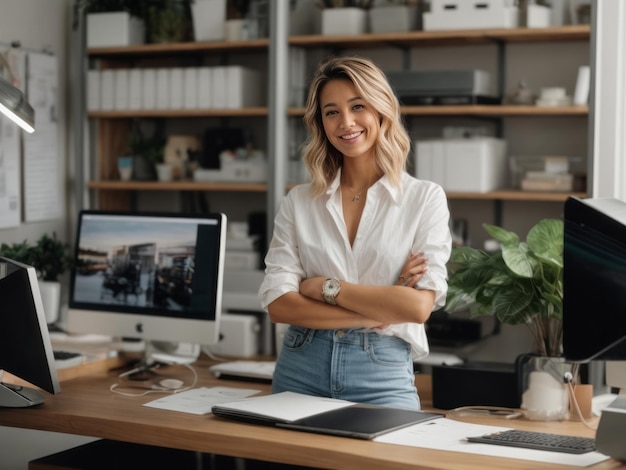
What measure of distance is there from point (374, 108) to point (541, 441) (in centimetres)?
90

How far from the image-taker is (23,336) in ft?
7.68

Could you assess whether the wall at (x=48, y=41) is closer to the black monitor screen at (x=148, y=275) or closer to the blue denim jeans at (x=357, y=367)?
the black monitor screen at (x=148, y=275)

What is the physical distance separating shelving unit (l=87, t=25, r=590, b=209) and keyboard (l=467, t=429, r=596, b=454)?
210 centimetres

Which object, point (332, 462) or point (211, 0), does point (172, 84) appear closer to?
point (211, 0)

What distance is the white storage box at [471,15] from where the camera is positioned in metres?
4.04

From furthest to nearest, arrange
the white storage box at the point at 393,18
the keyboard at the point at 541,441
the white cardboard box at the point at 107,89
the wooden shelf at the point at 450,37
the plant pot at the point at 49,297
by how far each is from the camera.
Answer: the white cardboard box at the point at 107,89
the white storage box at the point at 393,18
the wooden shelf at the point at 450,37
the plant pot at the point at 49,297
the keyboard at the point at 541,441

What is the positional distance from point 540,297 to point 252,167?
234cm

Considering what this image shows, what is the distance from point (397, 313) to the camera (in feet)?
7.38

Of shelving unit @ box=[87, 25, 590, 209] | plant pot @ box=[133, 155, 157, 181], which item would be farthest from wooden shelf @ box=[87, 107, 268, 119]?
plant pot @ box=[133, 155, 157, 181]

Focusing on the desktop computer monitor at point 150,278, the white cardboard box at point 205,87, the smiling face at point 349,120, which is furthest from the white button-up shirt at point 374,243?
the white cardboard box at point 205,87

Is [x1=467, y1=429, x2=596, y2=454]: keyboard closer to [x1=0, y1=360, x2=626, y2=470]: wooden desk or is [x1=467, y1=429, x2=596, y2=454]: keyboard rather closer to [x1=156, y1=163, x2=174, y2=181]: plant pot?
[x1=0, y1=360, x2=626, y2=470]: wooden desk

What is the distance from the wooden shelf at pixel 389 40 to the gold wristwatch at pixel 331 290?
207 cm

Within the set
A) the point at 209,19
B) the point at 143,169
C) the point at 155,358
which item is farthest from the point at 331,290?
the point at 143,169

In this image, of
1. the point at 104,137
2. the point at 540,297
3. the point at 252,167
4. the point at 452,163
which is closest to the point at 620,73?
the point at 452,163
